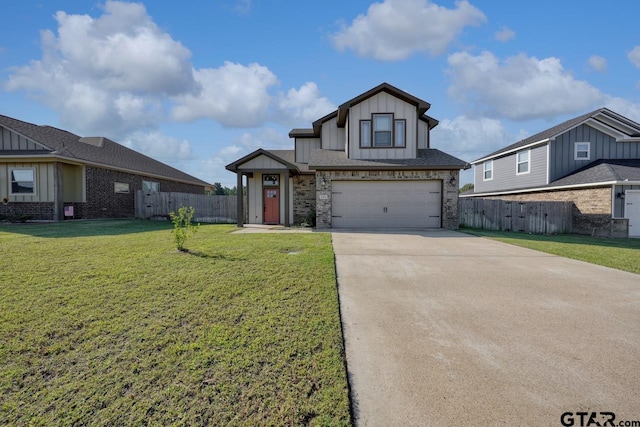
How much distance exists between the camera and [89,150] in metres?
17.6

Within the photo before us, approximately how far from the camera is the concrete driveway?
7.21 feet

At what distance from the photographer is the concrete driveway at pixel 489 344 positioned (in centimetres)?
220

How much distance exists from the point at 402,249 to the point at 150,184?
744 inches

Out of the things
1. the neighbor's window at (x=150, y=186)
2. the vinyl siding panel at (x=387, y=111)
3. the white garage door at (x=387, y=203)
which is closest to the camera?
the white garage door at (x=387, y=203)

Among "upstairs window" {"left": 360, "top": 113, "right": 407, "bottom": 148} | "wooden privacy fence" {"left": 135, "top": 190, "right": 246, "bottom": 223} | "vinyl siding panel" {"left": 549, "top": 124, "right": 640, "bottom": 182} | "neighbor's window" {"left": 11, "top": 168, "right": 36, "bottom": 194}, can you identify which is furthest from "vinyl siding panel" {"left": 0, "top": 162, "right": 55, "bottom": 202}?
"vinyl siding panel" {"left": 549, "top": 124, "right": 640, "bottom": 182}

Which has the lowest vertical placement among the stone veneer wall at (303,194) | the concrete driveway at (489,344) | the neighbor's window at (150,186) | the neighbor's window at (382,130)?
the concrete driveway at (489,344)

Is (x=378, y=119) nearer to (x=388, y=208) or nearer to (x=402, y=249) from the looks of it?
(x=388, y=208)

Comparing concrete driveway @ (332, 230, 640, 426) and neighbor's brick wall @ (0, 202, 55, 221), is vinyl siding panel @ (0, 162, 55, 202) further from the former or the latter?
concrete driveway @ (332, 230, 640, 426)

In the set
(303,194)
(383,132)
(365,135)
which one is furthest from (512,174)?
(303,194)

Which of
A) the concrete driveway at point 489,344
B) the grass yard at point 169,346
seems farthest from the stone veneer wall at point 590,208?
the grass yard at point 169,346

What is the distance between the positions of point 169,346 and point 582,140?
67.7 feet

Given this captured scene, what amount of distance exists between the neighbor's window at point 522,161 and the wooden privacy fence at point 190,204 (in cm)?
1653

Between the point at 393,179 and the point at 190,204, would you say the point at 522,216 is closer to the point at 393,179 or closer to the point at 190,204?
the point at 393,179

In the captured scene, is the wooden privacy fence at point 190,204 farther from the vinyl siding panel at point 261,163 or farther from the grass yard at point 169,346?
the grass yard at point 169,346
